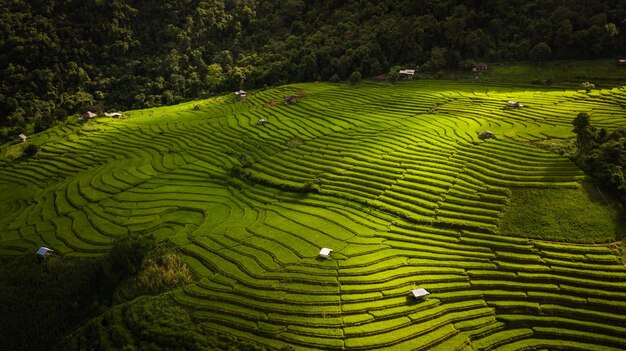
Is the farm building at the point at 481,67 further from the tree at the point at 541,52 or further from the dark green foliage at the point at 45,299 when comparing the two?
the dark green foliage at the point at 45,299

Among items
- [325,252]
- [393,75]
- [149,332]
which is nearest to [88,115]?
[393,75]

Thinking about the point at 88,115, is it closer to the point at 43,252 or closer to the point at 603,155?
the point at 43,252

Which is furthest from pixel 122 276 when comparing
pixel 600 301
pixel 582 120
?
pixel 582 120

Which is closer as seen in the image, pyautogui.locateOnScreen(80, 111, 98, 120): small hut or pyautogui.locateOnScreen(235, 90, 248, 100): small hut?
pyautogui.locateOnScreen(80, 111, 98, 120): small hut

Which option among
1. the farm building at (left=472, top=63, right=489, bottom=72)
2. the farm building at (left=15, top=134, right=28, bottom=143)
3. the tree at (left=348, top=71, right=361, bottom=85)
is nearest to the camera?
the farm building at (left=15, top=134, right=28, bottom=143)

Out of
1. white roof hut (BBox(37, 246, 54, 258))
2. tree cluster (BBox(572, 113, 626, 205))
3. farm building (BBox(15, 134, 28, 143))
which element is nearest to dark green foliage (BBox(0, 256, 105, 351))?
white roof hut (BBox(37, 246, 54, 258))

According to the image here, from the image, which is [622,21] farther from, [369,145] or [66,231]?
[66,231]

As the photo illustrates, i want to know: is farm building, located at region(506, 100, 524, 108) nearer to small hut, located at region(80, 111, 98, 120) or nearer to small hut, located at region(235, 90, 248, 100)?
small hut, located at region(235, 90, 248, 100)
